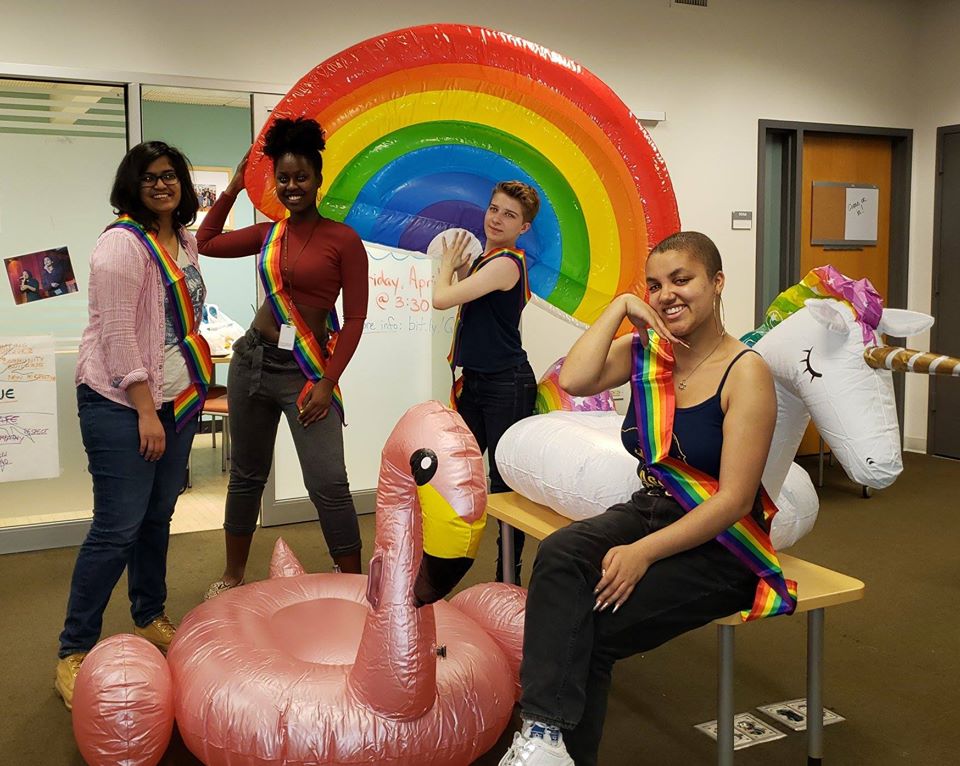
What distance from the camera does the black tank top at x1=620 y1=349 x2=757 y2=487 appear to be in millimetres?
1833

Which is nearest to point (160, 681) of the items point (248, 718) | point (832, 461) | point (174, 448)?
point (248, 718)

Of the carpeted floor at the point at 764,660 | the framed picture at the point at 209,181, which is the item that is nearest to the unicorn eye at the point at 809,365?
the carpeted floor at the point at 764,660

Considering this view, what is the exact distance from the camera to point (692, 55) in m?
5.25

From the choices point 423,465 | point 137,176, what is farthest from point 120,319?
point 423,465

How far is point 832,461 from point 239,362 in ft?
13.5

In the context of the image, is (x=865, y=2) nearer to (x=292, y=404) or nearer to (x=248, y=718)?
(x=292, y=404)

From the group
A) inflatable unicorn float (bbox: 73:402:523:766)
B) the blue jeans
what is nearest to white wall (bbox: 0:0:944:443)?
the blue jeans

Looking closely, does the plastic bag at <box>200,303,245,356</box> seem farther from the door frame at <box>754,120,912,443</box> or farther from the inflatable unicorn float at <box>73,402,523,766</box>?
the inflatable unicorn float at <box>73,402,523,766</box>

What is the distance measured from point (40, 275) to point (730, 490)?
3241 millimetres

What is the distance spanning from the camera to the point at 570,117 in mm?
2869

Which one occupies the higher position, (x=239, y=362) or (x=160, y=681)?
(x=239, y=362)

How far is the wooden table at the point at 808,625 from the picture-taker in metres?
1.93

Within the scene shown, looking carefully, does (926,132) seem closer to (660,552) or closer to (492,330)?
(492,330)

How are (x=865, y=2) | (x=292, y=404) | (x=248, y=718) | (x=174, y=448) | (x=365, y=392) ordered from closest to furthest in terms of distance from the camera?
(x=248, y=718) < (x=174, y=448) < (x=292, y=404) < (x=365, y=392) < (x=865, y=2)
